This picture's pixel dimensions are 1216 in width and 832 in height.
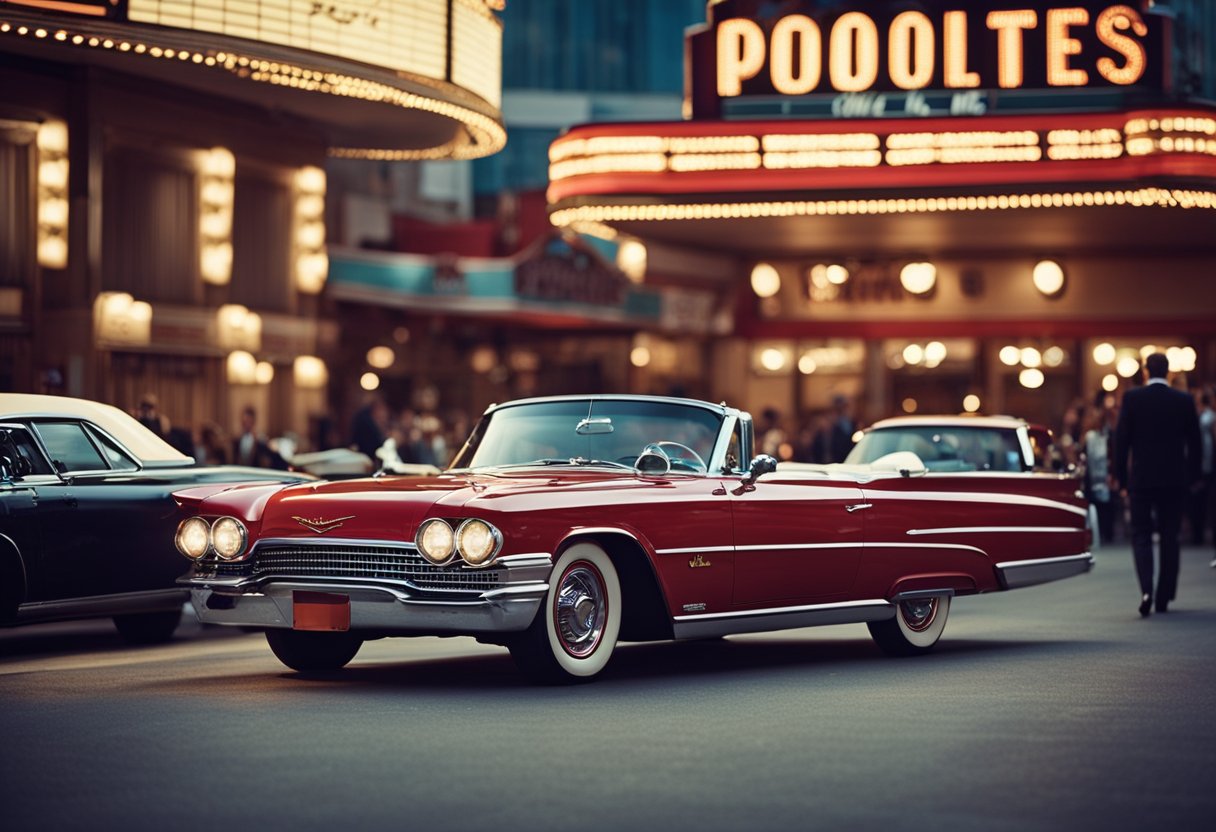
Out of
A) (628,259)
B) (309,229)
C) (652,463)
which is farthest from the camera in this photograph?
(628,259)

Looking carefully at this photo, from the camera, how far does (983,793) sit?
6.84 metres

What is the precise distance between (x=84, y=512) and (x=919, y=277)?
73.0 ft

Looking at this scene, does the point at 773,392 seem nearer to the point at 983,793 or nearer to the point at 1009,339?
the point at 1009,339

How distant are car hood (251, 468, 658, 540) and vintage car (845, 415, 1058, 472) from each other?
629cm

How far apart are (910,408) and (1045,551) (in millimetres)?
21293

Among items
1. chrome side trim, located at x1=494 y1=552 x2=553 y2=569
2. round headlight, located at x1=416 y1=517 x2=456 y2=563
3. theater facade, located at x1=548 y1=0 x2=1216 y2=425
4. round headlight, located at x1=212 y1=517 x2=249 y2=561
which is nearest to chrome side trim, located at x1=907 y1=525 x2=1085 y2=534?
chrome side trim, located at x1=494 y1=552 x2=553 y2=569

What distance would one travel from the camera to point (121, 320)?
22.3 meters

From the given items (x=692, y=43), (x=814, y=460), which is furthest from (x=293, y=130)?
(x=814, y=460)

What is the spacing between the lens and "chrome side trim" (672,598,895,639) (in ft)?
32.9

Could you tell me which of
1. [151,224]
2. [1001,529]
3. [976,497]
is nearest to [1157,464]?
[1001,529]

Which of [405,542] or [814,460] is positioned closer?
[405,542]

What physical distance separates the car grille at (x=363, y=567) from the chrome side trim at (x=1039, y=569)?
165 inches

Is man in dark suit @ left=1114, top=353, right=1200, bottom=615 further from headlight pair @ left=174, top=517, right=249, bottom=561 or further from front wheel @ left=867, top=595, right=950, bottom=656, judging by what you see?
headlight pair @ left=174, top=517, right=249, bottom=561

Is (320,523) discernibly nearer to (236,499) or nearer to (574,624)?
(236,499)
